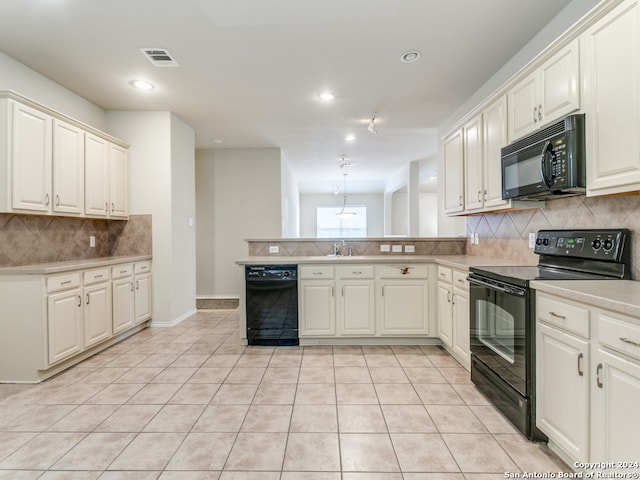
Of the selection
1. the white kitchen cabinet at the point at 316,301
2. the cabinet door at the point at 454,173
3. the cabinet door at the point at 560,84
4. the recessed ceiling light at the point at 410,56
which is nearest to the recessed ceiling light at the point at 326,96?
the recessed ceiling light at the point at 410,56

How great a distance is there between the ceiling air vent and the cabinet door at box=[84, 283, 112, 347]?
2.18 metres

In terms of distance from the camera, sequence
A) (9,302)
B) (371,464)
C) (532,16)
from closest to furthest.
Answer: (371,464), (532,16), (9,302)

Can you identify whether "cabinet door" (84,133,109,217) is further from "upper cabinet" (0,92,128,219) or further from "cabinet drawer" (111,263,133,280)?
"cabinet drawer" (111,263,133,280)

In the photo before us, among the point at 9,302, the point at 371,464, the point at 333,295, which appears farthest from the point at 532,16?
the point at 9,302

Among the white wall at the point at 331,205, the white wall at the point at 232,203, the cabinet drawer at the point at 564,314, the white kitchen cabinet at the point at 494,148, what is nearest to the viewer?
the cabinet drawer at the point at 564,314

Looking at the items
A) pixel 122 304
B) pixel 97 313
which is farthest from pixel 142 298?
pixel 97 313

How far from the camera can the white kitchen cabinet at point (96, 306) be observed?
2.96m

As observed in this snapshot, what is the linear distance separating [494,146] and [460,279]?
3.71 feet

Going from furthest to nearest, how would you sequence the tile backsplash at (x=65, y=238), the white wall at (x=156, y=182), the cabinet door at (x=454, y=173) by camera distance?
1. the white wall at (x=156, y=182)
2. the cabinet door at (x=454, y=173)
3. the tile backsplash at (x=65, y=238)

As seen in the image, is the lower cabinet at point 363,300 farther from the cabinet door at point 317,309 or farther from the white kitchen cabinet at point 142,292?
the white kitchen cabinet at point 142,292

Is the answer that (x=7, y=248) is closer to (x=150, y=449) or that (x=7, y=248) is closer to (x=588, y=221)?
(x=150, y=449)

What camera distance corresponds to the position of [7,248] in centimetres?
277

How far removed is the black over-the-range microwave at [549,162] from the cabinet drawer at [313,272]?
1.78 metres

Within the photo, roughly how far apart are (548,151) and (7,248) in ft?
13.9
